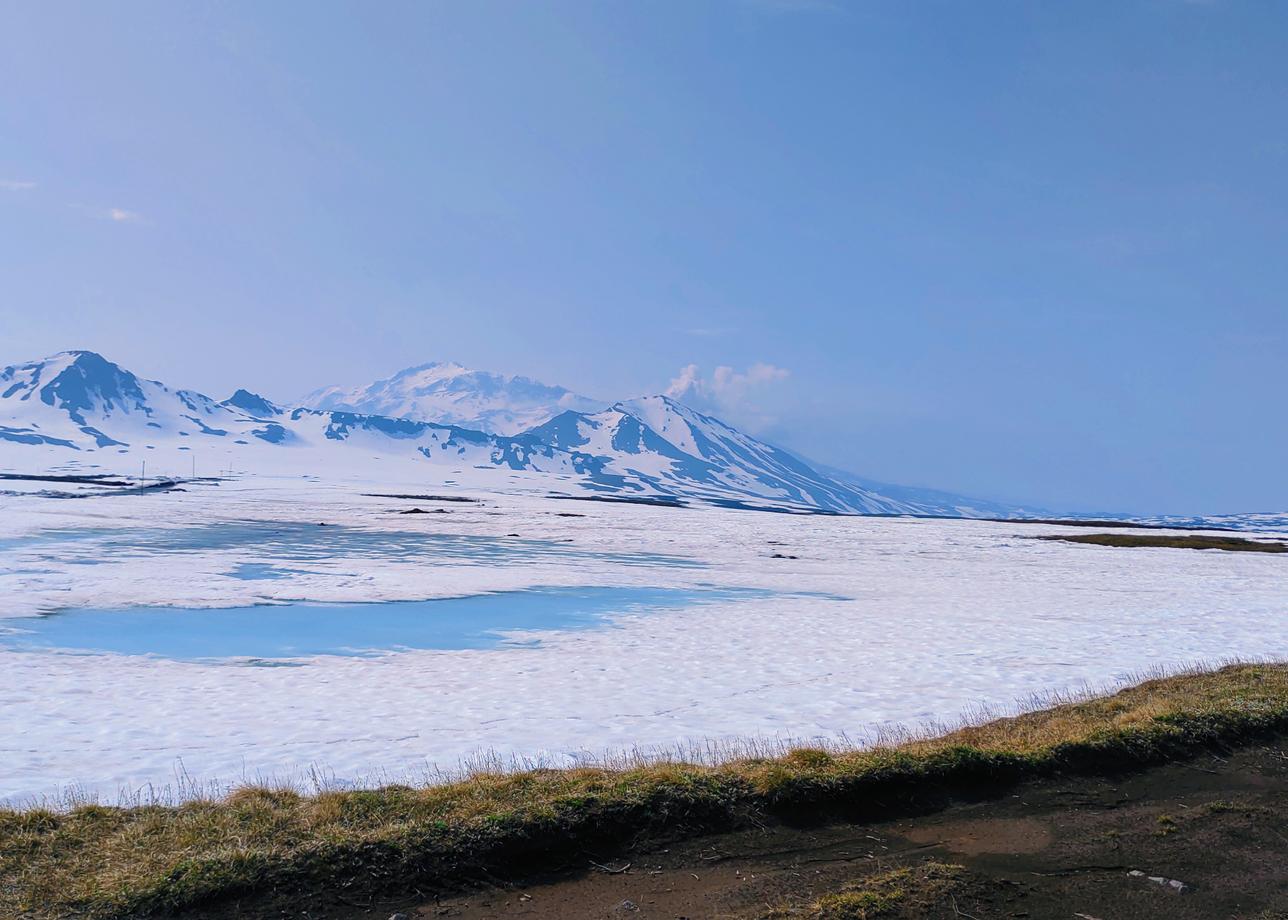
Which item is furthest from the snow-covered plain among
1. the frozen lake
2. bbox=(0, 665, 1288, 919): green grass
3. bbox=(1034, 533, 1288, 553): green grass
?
bbox=(1034, 533, 1288, 553): green grass

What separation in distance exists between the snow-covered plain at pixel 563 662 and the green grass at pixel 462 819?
298 centimetres

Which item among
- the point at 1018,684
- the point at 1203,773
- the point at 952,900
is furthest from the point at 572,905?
the point at 1018,684

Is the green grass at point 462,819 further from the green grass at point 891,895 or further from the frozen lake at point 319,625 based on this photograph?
the frozen lake at point 319,625

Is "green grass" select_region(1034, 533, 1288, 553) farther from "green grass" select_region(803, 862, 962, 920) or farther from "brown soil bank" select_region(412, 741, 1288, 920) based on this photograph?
"green grass" select_region(803, 862, 962, 920)

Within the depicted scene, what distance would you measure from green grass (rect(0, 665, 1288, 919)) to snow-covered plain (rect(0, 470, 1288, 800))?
117 inches

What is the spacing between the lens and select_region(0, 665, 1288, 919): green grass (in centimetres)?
748

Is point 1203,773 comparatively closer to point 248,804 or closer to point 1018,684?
point 1018,684

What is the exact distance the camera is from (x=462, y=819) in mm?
8664

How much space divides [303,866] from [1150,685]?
1687cm

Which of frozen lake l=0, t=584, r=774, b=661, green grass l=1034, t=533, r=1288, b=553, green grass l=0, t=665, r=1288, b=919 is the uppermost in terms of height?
green grass l=1034, t=533, r=1288, b=553

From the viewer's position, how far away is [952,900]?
7.38 meters

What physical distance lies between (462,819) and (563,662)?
1301 cm

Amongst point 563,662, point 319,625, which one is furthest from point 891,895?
point 319,625

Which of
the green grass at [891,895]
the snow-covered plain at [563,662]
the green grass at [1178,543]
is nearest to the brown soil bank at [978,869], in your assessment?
the green grass at [891,895]
